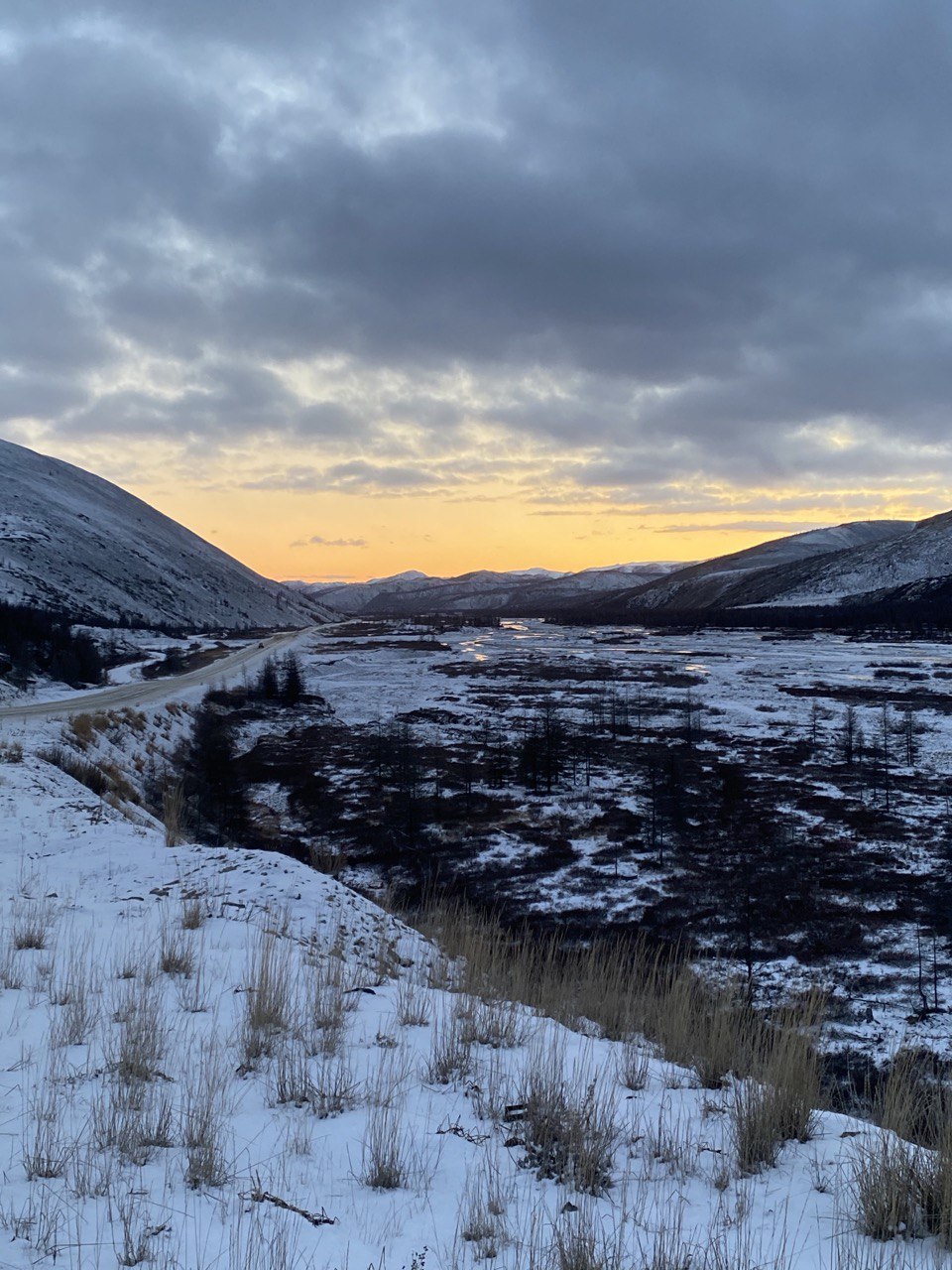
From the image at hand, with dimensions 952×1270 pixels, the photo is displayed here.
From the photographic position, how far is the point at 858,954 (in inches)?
500

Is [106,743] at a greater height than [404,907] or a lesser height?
greater

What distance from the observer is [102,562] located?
114 m

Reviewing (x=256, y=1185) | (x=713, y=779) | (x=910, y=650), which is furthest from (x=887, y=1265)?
(x=910, y=650)

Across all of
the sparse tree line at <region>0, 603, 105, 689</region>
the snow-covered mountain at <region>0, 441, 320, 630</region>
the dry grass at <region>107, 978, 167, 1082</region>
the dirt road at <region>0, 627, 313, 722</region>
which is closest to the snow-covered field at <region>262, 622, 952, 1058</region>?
the dirt road at <region>0, 627, 313, 722</region>

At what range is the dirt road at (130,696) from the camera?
26.8 meters

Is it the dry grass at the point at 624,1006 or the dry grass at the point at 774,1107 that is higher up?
the dry grass at the point at 774,1107

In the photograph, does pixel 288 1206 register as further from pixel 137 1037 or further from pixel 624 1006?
pixel 624 1006

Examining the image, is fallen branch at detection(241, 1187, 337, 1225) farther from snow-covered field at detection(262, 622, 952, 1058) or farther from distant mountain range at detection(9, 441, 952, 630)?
distant mountain range at detection(9, 441, 952, 630)

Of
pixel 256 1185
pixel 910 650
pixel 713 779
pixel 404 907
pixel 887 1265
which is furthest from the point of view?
pixel 910 650

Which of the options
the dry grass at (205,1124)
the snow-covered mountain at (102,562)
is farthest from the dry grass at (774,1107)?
the snow-covered mountain at (102,562)

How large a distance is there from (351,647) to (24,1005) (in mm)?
88700

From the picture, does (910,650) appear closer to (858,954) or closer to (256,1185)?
(858,954)

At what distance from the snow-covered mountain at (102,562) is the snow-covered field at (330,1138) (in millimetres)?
78397

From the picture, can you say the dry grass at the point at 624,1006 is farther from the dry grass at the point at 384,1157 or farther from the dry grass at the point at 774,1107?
the dry grass at the point at 384,1157
